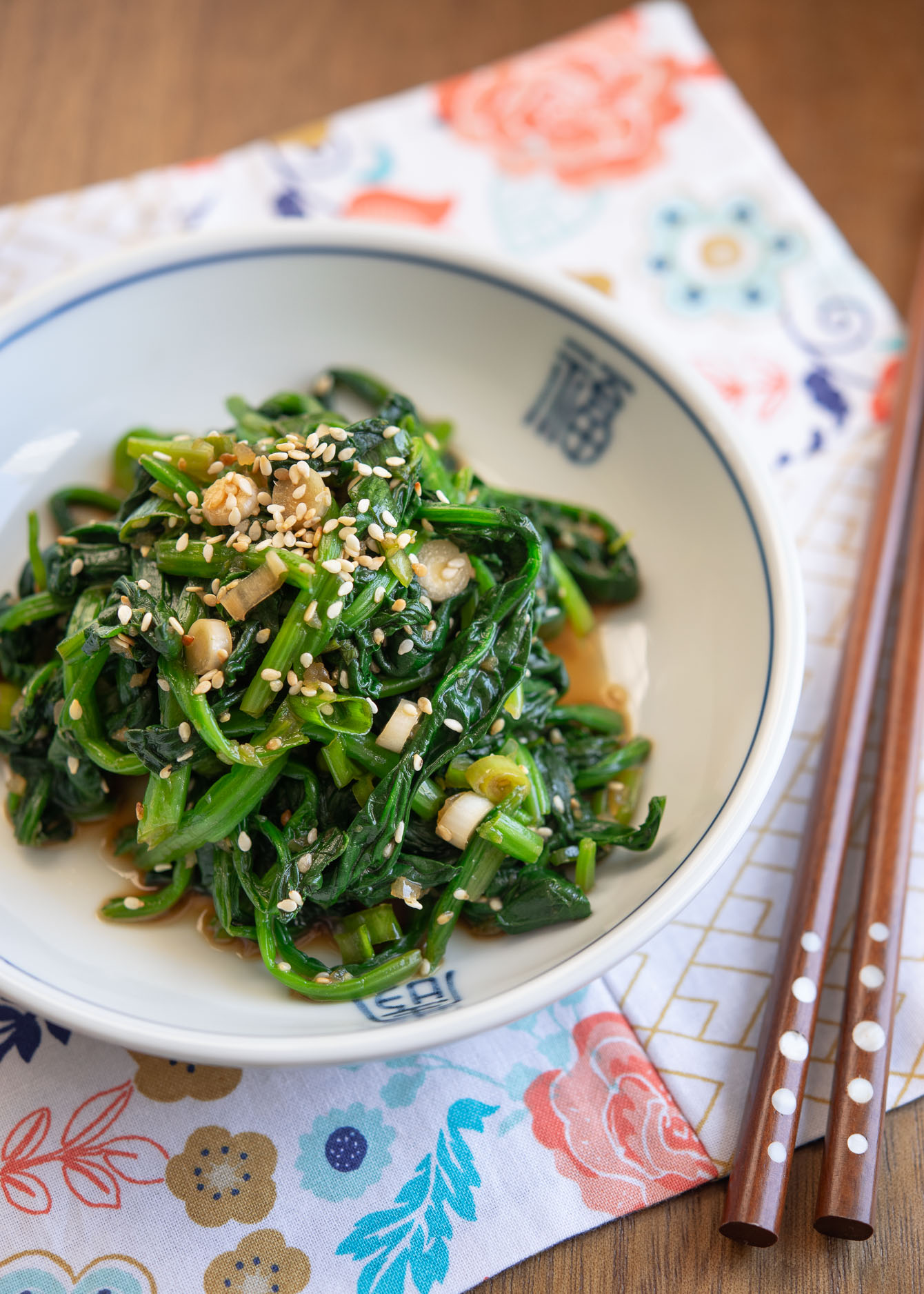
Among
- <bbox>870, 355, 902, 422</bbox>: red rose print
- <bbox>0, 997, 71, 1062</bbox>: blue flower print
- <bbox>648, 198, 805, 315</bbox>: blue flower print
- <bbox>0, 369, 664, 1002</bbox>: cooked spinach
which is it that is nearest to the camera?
<bbox>0, 369, 664, 1002</bbox>: cooked spinach

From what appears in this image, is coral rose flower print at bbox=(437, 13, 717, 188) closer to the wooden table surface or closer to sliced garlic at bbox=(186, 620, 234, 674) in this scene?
the wooden table surface

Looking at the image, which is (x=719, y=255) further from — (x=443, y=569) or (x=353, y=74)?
Result: (x=443, y=569)

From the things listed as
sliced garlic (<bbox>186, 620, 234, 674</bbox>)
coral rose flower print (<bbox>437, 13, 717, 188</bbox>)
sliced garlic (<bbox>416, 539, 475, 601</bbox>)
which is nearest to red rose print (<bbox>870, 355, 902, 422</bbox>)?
coral rose flower print (<bbox>437, 13, 717, 188</bbox>)

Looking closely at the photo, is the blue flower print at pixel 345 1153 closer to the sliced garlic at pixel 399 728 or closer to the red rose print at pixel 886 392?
the sliced garlic at pixel 399 728

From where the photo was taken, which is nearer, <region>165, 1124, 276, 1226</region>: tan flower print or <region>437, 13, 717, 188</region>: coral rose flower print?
<region>165, 1124, 276, 1226</region>: tan flower print

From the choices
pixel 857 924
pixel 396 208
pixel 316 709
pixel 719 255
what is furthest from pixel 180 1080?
pixel 719 255

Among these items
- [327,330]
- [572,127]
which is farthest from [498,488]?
[572,127]

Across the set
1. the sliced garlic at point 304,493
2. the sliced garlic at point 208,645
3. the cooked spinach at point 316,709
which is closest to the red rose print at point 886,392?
→ the cooked spinach at point 316,709
